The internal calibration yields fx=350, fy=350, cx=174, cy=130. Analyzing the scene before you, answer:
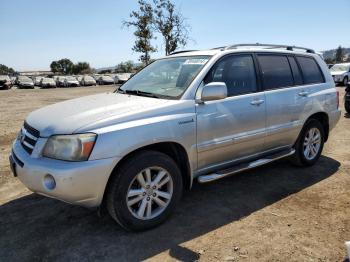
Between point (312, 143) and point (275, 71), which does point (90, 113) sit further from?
point (312, 143)

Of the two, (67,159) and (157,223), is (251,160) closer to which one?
(157,223)

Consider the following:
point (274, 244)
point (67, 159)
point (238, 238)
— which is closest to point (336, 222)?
point (274, 244)

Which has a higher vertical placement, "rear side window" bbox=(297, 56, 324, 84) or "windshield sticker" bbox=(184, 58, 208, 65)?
"windshield sticker" bbox=(184, 58, 208, 65)

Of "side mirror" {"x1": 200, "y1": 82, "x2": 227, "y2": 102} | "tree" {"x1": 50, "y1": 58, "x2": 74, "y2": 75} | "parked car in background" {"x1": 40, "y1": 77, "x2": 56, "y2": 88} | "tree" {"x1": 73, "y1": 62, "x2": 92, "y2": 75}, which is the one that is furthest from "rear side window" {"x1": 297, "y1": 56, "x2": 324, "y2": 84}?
"tree" {"x1": 50, "y1": 58, "x2": 74, "y2": 75}

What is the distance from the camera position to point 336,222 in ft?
12.0

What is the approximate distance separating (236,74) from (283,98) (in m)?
0.85

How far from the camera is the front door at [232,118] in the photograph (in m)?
3.81

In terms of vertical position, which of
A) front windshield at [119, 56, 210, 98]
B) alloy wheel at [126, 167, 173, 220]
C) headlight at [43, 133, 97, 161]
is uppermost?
front windshield at [119, 56, 210, 98]

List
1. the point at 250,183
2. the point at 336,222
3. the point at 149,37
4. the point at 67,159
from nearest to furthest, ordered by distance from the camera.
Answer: the point at 67,159 < the point at 336,222 < the point at 250,183 < the point at 149,37

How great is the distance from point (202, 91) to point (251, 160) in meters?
1.34

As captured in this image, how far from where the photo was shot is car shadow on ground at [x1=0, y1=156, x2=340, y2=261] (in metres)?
3.16

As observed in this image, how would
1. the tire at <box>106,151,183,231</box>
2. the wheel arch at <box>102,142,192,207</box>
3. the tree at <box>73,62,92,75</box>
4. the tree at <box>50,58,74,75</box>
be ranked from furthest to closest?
the tree at <box>50,58,74,75</box>, the tree at <box>73,62,92,75</box>, the wheel arch at <box>102,142,192,207</box>, the tire at <box>106,151,183,231</box>

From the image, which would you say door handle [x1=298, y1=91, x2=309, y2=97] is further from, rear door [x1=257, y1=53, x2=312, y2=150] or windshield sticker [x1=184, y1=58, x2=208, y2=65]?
windshield sticker [x1=184, y1=58, x2=208, y2=65]

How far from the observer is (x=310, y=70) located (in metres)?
5.32
